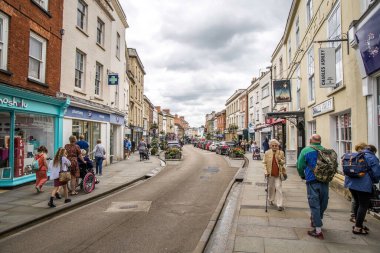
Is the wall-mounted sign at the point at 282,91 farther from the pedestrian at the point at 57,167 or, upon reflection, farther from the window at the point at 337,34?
the pedestrian at the point at 57,167

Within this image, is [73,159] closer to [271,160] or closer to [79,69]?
[271,160]

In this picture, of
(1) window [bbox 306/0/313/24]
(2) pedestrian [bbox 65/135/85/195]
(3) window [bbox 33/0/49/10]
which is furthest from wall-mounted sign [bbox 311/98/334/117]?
(3) window [bbox 33/0/49/10]

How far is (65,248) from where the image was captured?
500 cm

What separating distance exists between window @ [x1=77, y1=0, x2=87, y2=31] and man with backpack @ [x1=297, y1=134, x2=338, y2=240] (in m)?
13.9

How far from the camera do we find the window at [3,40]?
31.8 feet

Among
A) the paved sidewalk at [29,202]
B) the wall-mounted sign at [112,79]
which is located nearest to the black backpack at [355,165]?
the paved sidewalk at [29,202]

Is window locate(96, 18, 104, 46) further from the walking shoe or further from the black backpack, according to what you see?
the walking shoe

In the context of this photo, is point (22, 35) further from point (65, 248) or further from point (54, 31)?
point (65, 248)

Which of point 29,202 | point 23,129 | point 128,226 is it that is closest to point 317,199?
point 128,226

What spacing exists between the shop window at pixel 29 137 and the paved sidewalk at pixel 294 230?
8.39 metres

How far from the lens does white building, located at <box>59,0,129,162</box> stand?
13867mm

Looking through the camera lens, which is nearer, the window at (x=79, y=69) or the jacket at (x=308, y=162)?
the jacket at (x=308, y=162)

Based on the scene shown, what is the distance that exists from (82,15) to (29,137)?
7.68 meters

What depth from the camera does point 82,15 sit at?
15.6 m
